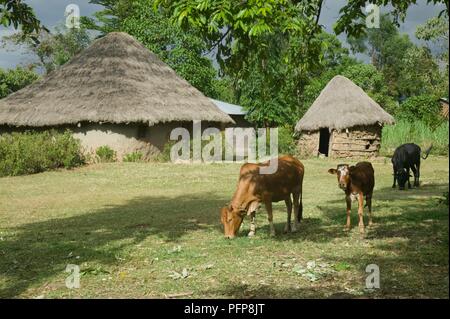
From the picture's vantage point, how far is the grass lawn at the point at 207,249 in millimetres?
5660

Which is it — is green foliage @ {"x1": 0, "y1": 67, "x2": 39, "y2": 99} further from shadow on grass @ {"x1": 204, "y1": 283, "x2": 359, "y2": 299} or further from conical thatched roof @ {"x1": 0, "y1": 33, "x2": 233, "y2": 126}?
shadow on grass @ {"x1": 204, "y1": 283, "x2": 359, "y2": 299}

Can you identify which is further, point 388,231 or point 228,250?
point 388,231

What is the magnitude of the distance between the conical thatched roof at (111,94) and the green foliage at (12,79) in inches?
551

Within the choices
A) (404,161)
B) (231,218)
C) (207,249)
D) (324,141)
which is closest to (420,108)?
(324,141)

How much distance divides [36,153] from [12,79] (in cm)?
2295

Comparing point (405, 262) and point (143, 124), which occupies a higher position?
point (143, 124)

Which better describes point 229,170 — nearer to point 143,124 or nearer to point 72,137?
point 143,124

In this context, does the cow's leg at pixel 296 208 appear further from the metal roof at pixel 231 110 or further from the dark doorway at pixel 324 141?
the metal roof at pixel 231 110

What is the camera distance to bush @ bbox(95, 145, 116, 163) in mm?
23281

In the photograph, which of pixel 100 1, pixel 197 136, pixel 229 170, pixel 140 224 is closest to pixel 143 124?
pixel 197 136

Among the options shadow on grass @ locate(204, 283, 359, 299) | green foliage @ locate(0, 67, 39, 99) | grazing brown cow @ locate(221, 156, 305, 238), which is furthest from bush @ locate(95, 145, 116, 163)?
green foliage @ locate(0, 67, 39, 99)
